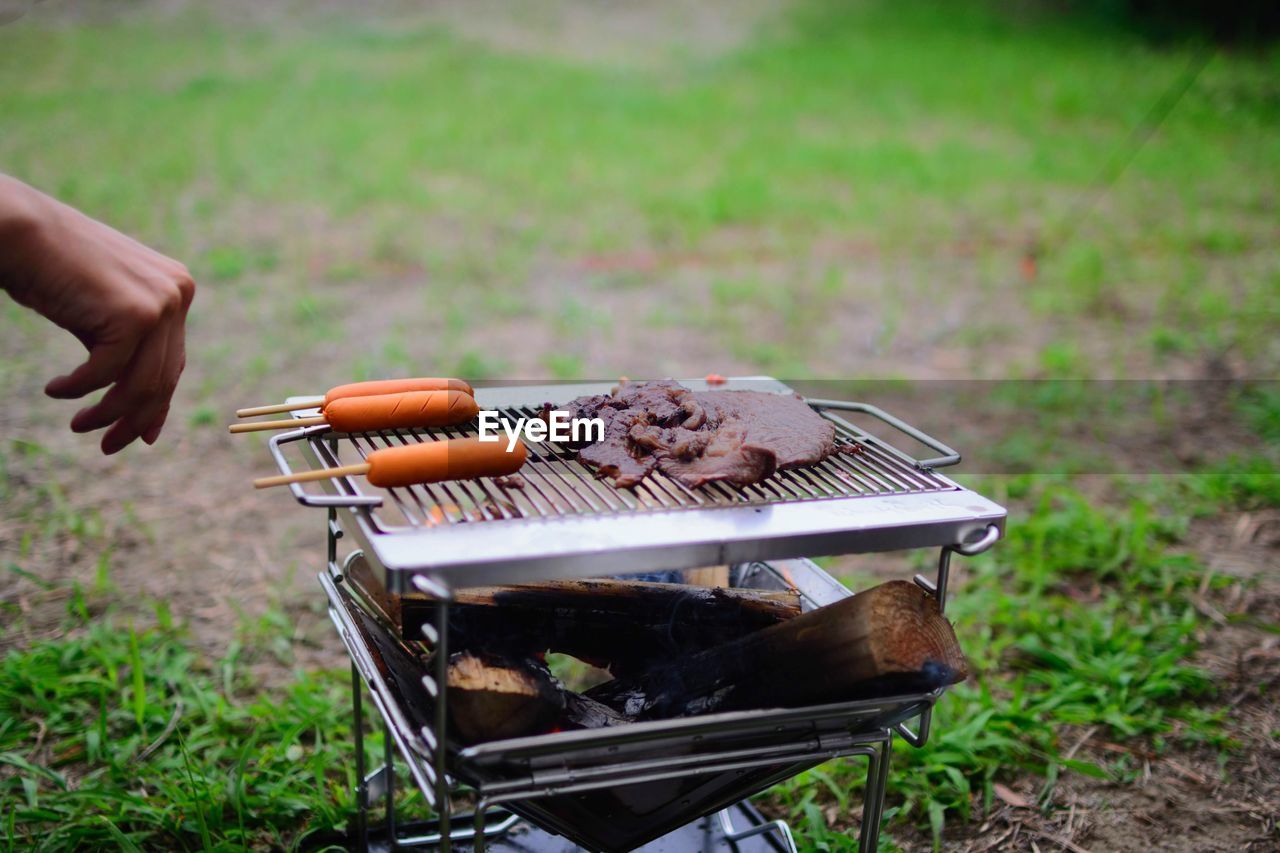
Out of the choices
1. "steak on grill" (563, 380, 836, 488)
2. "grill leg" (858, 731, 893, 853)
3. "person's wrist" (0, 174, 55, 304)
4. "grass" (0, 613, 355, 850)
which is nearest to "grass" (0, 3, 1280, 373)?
"grass" (0, 613, 355, 850)

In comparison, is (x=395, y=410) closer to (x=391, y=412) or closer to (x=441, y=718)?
(x=391, y=412)

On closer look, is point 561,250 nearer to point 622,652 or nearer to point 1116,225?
point 1116,225

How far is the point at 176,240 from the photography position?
6.76 meters

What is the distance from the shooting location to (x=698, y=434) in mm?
2047

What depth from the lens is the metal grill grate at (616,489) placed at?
1.77m

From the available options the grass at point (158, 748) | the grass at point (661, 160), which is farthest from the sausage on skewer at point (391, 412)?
the grass at point (661, 160)

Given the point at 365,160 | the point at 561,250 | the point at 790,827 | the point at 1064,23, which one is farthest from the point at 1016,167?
the point at 790,827

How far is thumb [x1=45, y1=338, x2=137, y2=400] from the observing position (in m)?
1.68

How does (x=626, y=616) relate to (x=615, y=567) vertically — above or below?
below

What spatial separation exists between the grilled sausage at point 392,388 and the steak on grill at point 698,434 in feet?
0.82


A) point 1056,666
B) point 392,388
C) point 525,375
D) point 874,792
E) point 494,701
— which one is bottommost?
point 1056,666

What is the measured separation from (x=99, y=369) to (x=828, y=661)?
1337 millimetres

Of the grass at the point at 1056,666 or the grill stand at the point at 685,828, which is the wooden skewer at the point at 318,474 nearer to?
the grill stand at the point at 685,828

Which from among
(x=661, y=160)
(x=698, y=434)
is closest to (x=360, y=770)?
(x=698, y=434)
